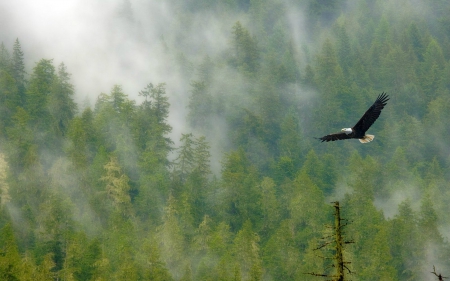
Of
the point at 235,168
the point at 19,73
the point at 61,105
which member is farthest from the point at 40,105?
the point at 235,168

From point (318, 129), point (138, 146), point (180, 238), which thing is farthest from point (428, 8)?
point (180, 238)

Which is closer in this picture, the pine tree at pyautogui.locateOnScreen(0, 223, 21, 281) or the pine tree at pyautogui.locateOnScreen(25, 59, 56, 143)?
the pine tree at pyautogui.locateOnScreen(0, 223, 21, 281)

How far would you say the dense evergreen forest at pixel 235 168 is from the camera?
7817cm

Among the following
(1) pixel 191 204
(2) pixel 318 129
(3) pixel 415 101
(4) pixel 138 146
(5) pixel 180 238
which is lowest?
(5) pixel 180 238

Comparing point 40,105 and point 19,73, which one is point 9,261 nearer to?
point 40,105

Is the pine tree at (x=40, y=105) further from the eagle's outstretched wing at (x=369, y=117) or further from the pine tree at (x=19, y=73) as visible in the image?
the eagle's outstretched wing at (x=369, y=117)

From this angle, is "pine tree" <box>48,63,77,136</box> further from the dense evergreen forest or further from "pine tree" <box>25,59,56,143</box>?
"pine tree" <box>25,59,56,143</box>

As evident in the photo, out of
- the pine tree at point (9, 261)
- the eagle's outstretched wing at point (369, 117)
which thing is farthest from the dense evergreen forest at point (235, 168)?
the eagle's outstretched wing at point (369, 117)

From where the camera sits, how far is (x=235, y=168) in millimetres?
97250

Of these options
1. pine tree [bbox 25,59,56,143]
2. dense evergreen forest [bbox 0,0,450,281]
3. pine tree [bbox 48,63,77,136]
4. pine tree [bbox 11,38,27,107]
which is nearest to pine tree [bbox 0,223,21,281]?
dense evergreen forest [bbox 0,0,450,281]

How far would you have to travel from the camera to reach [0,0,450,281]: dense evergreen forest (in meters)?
78.2

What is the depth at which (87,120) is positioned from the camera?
101m

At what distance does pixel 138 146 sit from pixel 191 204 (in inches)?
411

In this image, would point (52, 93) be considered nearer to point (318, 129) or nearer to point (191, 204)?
point (191, 204)
